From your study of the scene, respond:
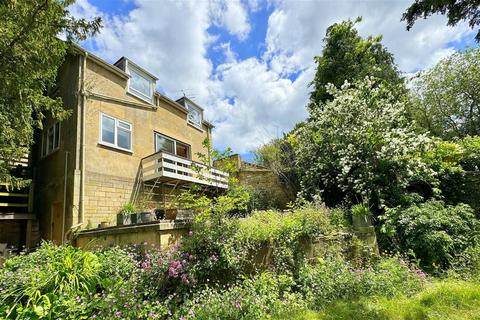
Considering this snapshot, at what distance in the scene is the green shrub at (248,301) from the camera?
3801 mm

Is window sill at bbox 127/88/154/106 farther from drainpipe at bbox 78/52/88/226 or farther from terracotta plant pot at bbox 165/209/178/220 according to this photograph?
terracotta plant pot at bbox 165/209/178/220

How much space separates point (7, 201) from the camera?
10820mm

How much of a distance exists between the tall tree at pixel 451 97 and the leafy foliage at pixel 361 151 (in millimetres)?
8333

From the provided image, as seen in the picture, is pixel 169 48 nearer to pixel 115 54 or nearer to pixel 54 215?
pixel 115 54

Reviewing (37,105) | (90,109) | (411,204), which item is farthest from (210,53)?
(411,204)

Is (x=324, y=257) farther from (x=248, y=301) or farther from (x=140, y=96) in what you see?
(x=140, y=96)

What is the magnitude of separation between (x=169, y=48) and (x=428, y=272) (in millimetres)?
9920

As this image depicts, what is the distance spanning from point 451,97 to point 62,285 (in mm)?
21484

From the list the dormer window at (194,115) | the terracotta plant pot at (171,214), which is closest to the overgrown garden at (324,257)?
the terracotta plant pot at (171,214)

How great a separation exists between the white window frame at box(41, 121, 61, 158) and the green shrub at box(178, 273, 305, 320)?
31.3 feet

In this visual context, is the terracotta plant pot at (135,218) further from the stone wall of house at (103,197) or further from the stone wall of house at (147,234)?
the stone wall of house at (103,197)

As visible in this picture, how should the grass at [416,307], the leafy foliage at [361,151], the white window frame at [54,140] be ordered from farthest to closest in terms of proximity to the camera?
the white window frame at [54,140]
the leafy foliage at [361,151]
the grass at [416,307]

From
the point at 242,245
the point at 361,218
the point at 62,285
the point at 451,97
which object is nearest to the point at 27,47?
the point at 62,285

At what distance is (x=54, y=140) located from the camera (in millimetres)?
10758
